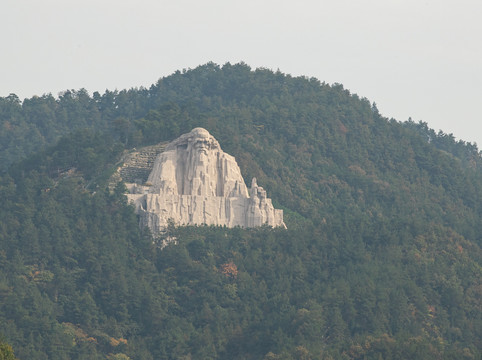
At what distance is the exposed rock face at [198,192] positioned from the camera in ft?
280

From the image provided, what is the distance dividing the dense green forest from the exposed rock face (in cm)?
82

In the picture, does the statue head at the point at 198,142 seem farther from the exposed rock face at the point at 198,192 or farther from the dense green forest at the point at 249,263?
the dense green forest at the point at 249,263

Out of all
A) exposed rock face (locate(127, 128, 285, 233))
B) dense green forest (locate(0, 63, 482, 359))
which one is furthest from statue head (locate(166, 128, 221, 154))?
dense green forest (locate(0, 63, 482, 359))

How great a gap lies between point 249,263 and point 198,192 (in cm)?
511

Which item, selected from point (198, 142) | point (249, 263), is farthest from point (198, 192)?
point (249, 263)

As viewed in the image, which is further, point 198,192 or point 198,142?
point 198,142

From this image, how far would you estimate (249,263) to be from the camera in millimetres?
85562

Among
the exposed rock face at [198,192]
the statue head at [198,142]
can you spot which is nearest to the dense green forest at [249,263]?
the exposed rock face at [198,192]

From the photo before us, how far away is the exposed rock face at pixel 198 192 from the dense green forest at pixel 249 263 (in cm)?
82

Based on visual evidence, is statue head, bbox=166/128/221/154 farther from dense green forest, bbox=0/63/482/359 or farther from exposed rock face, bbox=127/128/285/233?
dense green forest, bbox=0/63/482/359

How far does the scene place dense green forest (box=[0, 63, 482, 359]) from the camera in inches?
3029

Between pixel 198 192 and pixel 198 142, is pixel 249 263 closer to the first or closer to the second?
pixel 198 192

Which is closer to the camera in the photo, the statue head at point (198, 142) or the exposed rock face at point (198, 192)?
the exposed rock face at point (198, 192)

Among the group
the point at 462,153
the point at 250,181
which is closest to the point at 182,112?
the point at 250,181
